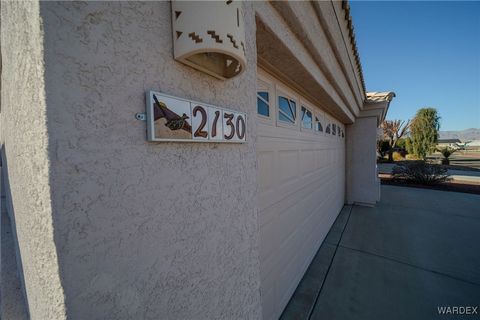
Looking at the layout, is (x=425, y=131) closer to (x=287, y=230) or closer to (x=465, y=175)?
(x=465, y=175)

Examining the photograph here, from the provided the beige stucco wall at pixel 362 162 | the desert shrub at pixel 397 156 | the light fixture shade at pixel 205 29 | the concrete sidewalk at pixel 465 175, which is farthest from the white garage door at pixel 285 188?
the desert shrub at pixel 397 156

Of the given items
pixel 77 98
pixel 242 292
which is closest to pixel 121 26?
pixel 77 98

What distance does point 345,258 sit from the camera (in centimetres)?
361

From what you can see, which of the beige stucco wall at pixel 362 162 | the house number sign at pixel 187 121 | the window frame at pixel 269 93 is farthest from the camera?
the beige stucco wall at pixel 362 162

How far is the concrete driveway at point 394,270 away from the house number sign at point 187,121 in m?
2.67

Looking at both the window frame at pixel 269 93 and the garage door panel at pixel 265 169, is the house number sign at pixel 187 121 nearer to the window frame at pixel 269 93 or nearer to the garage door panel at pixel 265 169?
the garage door panel at pixel 265 169

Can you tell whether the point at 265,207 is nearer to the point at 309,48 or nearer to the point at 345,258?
the point at 309,48

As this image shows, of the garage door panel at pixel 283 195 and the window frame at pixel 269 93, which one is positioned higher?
the window frame at pixel 269 93

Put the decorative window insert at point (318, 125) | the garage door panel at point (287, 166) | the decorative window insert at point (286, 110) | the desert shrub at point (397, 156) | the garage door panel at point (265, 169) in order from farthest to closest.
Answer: the desert shrub at point (397, 156)
the decorative window insert at point (318, 125)
the decorative window insert at point (286, 110)
the garage door panel at point (287, 166)
the garage door panel at point (265, 169)

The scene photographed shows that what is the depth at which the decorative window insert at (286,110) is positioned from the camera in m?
2.63

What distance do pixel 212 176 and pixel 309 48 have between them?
1944mm

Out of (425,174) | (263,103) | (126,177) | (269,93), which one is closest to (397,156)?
(425,174)

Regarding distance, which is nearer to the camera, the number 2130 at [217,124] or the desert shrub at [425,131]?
the number 2130 at [217,124]

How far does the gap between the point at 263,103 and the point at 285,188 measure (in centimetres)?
111
